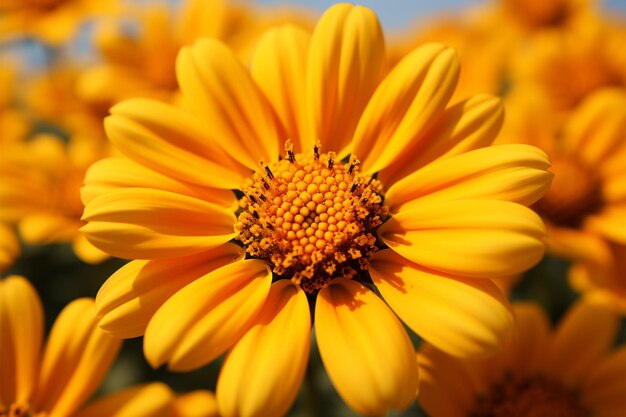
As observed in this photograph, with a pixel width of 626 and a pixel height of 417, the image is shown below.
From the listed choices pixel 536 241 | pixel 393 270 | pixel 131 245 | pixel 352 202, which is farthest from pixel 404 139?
pixel 131 245

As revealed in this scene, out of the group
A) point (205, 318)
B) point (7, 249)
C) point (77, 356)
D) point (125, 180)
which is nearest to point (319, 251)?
point (205, 318)

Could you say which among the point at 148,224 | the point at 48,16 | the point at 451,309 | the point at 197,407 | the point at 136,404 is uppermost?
the point at 48,16

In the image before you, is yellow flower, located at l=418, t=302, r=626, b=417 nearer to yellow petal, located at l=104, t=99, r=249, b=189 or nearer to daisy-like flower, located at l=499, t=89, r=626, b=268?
daisy-like flower, located at l=499, t=89, r=626, b=268

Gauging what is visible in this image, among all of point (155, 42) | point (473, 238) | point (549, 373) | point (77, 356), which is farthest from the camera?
point (155, 42)

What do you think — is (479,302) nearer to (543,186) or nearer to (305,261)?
(543,186)

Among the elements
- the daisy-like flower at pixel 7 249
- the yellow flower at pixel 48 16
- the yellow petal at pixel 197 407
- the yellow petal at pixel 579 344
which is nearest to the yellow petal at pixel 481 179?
the yellow petal at pixel 197 407

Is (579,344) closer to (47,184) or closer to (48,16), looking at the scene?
(47,184)

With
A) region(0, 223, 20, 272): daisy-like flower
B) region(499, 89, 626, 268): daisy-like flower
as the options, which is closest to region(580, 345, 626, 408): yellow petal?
region(499, 89, 626, 268): daisy-like flower
